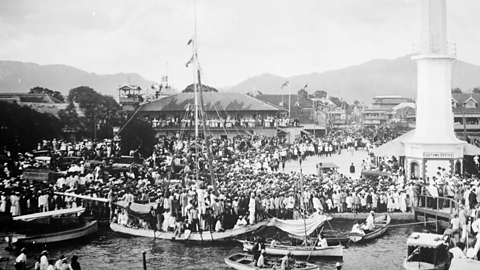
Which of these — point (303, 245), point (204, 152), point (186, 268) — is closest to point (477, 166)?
point (303, 245)

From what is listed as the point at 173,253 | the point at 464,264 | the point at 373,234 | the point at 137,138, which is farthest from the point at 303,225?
the point at 137,138

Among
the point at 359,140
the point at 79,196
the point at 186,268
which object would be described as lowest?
the point at 186,268

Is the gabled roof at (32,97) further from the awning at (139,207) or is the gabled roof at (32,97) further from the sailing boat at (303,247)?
the sailing boat at (303,247)

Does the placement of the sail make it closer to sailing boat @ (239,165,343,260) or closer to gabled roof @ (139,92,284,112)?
sailing boat @ (239,165,343,260)

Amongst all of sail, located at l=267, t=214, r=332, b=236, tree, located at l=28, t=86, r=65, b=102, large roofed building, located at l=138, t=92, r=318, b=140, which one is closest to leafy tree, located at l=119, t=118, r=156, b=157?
large roofed building, located at l=138, t=92, r=318, b=140

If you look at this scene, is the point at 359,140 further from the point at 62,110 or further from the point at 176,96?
the point at 62,110
